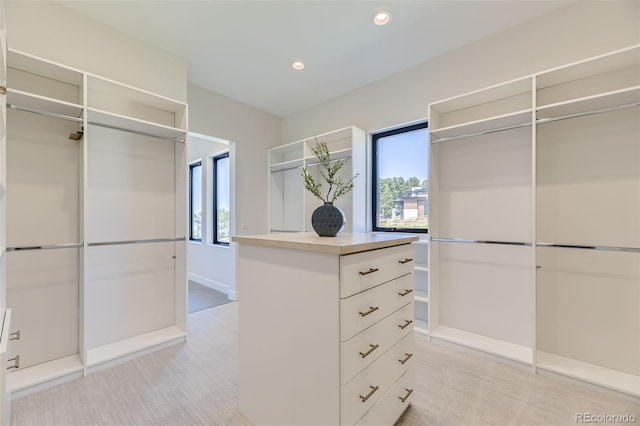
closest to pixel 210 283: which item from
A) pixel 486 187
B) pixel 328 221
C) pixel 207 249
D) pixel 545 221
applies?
pixel 207 249

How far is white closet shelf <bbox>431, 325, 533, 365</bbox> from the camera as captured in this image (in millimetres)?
2264

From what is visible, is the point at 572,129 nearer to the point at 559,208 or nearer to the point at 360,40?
the point at 559,208

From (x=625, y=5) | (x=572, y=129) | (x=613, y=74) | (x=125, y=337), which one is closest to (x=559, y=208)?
(x=572, y=129)

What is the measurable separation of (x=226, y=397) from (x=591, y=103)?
333 cm

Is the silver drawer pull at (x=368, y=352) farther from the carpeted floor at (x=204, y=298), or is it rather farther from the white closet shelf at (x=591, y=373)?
the carpeted floor at (x=204, y=298)

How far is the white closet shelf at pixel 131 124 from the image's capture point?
2229mm

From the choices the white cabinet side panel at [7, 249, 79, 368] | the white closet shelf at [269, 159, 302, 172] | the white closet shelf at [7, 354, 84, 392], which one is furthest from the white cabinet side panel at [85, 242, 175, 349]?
the white closet shelf at [269, 159, 302, 172]

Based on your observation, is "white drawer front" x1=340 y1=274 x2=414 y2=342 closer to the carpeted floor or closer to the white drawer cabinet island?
the white drawer cabinet island

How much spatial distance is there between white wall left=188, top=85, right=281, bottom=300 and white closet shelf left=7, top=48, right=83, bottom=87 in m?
1.37

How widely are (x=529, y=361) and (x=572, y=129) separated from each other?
6.16ft

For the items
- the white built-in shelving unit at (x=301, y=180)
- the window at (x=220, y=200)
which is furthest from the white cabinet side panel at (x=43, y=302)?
the window at (x=220, y=200)

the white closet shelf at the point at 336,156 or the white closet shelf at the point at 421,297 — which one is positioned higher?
the white closet shelf at the point at 336,156

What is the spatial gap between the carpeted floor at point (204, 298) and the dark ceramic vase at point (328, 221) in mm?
2803

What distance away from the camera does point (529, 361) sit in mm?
2168
